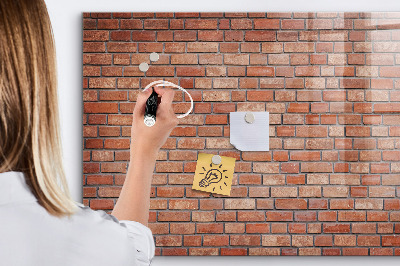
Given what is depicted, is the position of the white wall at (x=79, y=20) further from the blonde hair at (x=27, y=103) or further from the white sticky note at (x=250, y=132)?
the blonde hair at (x=27, y=103)

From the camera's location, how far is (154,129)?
78 centimetres

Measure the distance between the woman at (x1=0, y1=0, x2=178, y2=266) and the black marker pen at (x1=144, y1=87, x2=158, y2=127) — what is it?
0.24m

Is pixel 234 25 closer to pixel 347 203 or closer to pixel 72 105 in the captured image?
pixel 72 105

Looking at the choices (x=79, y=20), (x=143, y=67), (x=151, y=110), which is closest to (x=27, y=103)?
(x=151, y=110)

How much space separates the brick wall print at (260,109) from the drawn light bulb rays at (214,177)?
47 mm

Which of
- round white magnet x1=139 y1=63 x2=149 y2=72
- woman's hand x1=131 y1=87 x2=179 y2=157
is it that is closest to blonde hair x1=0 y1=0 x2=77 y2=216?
woman's hand x1=131 y1=87 x2=179 y2=157

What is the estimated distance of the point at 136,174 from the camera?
0.73 meters

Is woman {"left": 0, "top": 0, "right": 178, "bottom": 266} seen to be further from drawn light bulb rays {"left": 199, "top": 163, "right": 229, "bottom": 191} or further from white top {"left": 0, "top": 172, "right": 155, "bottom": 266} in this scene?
drawn light bulb rays {"left": 199, "top": 163, "right": 229, "bottom": 191}

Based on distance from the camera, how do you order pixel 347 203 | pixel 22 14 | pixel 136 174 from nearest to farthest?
pixel 22 14, pixel 136 174, pixel 347 203

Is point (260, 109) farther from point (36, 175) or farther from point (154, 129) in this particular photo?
point (36, 175)

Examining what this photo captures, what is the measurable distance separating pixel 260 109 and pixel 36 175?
4.23ft

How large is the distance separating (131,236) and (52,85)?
26 cm

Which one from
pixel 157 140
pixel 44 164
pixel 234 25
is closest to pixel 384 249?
pixel 234 25

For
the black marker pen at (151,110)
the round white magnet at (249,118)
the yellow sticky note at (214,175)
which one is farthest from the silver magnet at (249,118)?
the black marker pen at (151,110)
